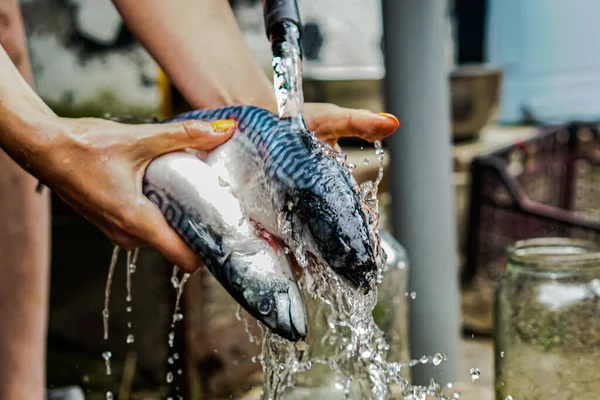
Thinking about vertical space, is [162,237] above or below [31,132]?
below

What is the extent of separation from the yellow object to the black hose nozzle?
1.36m

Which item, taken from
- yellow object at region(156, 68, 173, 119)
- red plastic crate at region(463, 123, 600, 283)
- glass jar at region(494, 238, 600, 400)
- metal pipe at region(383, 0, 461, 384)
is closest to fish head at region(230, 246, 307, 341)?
glass jar at region(494, 238, 600, 400)

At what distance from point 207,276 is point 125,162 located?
124cm

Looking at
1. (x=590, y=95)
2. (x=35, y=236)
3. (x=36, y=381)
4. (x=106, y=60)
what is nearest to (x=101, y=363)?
(x=36, y=381)

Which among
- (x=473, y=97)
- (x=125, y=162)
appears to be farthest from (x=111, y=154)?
(x=473, y=97)

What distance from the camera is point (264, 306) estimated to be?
82cm

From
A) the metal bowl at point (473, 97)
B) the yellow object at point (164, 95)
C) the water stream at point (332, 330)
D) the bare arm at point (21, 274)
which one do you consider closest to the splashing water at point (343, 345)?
the water stream at point (332, 330)

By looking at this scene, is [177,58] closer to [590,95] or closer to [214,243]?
[214,243]

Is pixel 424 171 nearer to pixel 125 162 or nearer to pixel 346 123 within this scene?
pixel 346 123

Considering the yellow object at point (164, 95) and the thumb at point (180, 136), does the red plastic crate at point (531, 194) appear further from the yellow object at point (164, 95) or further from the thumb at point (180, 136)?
the thumb at point (180, 136)

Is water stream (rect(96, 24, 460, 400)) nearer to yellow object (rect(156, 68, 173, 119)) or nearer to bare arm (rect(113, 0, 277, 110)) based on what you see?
bare arm (rect(113, 0, 277, 110))

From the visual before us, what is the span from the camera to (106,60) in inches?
90.6

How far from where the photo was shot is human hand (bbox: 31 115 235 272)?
0.93m

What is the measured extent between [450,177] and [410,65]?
34cm
